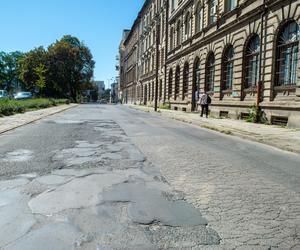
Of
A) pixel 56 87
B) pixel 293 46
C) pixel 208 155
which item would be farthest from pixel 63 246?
pixel 56 87

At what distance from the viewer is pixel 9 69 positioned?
395 ft

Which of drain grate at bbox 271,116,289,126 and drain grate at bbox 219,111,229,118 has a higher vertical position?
drain grate at bbox 271,116,289,126

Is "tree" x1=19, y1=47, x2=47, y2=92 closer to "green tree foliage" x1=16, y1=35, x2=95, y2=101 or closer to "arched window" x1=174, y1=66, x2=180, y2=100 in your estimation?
"green tree foliage" x1=16, y1=35, x2=95, y2=101

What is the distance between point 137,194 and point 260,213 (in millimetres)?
1758

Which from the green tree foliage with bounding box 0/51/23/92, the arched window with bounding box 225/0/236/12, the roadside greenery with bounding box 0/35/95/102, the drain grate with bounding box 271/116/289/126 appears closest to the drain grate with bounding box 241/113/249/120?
the drain grate with bounding box 271/116/289/126

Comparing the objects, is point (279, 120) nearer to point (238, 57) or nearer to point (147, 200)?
point (238, 57)

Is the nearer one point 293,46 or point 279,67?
point 293,46

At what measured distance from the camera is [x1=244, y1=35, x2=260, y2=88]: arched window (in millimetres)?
21859

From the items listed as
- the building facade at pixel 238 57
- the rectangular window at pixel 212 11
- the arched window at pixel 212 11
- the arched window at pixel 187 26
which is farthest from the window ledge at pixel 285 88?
the arched window at pixel 187 26

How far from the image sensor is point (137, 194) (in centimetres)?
563

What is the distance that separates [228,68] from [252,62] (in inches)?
146

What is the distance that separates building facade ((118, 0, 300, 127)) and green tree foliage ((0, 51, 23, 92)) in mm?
87846

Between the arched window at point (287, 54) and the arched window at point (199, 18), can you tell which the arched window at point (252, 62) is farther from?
the arched window at point (199, 18)

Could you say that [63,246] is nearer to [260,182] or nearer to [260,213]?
[260,213]
